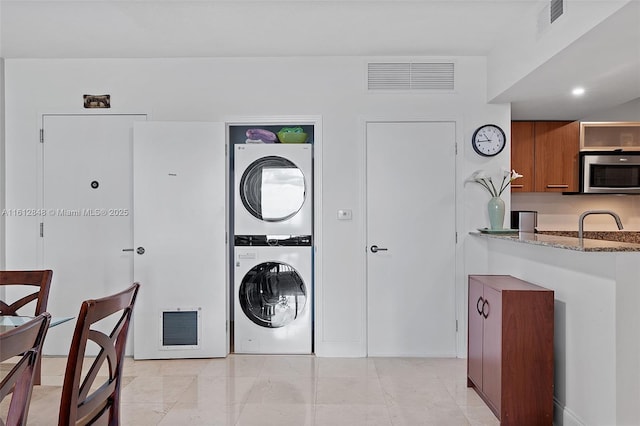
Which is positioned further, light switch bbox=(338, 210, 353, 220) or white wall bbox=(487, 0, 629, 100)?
light switch bbox=(338, 210, 353, 220)

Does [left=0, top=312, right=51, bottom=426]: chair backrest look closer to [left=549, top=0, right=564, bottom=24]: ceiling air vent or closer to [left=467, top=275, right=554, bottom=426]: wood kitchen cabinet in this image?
[left=467, top=275, right=554, bottom=426]: wood kitchen cabinet

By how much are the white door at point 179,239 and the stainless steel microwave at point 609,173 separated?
3.57m

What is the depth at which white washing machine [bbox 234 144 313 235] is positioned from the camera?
3.81 m

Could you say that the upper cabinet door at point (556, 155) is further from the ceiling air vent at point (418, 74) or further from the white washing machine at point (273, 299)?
the white washing machine at point (273, 299)

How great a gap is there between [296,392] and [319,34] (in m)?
2.56

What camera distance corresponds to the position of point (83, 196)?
381 centimetres

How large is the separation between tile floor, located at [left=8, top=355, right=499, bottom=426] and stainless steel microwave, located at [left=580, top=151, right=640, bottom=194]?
2335 mm

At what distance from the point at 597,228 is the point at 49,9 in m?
5.38

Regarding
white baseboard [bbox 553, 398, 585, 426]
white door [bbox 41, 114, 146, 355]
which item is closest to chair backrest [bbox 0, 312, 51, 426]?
white baseboard [bbox 553, 398, 585, 426]

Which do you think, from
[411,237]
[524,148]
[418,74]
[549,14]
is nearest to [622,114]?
[524,148]

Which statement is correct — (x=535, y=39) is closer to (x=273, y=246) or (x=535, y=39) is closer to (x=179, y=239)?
(x=273, y=246)

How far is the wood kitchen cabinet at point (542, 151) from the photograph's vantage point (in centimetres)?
445

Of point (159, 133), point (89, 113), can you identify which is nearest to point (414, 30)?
point (159, 133)

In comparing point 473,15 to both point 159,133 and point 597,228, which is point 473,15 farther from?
point 597,228
